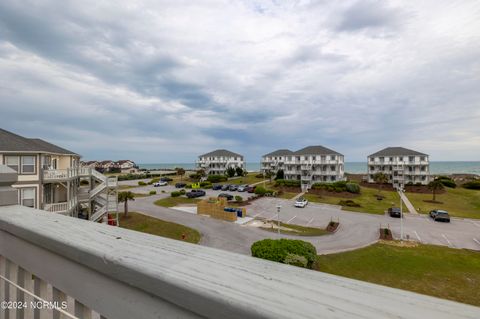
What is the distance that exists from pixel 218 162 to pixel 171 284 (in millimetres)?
85228

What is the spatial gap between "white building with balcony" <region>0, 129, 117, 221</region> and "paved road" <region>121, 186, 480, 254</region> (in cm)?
802

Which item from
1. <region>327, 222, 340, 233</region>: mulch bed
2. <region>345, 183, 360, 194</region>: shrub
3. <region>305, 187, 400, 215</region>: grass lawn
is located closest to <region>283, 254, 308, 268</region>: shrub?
<region>327, 222, 340, 233</region>: mulch bed

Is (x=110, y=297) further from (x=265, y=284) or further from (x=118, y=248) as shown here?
(x=265, y=284)

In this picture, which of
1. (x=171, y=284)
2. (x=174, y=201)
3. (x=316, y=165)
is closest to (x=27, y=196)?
(x=171, y=284)

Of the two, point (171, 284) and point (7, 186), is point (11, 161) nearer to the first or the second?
point (7, 186)

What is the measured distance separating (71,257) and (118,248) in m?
0.40

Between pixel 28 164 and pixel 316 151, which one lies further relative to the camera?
pixel 316 151

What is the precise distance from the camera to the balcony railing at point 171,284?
82 cm

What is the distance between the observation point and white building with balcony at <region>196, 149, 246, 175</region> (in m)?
85.4

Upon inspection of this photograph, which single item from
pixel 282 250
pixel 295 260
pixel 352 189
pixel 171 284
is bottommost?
pixel 295 260

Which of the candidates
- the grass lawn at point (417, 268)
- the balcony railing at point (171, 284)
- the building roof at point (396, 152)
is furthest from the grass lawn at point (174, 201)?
the building roof at point (396, 152)

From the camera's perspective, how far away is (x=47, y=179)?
734 inches

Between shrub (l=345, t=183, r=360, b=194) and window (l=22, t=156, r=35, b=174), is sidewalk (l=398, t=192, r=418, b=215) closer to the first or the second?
shrub (l=345, t=183, r=360, b=194)

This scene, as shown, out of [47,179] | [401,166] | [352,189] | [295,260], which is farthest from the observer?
[401,166]
